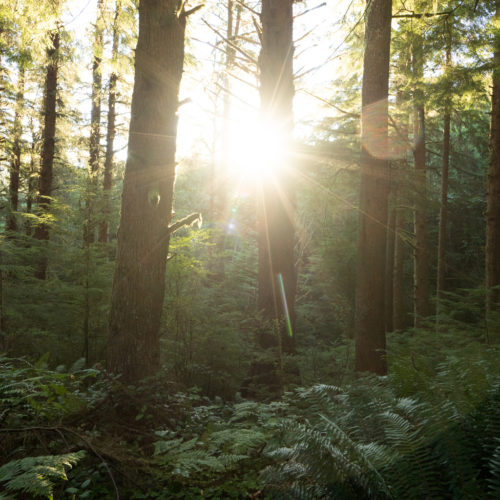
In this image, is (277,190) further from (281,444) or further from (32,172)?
(32,172)

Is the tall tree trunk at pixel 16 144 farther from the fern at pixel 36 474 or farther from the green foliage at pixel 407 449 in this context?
the green foliage at pixel 407 449

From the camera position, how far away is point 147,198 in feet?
14.6

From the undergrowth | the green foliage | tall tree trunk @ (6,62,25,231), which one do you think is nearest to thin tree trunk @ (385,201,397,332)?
the undergrowth

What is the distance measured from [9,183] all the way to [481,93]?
18178mm

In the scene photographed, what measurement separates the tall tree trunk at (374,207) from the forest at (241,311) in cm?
3

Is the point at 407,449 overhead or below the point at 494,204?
below

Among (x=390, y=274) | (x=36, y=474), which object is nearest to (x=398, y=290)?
(x=390, y=274)

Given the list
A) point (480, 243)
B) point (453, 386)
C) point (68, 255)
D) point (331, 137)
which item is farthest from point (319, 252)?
point (453, 386)

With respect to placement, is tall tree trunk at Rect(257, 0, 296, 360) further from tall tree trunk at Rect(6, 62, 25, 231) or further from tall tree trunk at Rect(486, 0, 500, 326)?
tall tree trunk at Rect(6, 62, 25, 231)

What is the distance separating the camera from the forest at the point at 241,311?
1935 millimetres

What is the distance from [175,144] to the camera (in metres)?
4.77

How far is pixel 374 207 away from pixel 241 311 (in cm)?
383

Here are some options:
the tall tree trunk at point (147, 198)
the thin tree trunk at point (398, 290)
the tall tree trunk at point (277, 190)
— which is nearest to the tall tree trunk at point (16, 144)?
the tall tree trunk at point (277, 190)

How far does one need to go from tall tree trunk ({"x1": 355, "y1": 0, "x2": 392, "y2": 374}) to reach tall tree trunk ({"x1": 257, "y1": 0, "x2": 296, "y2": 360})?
1.36 metres
